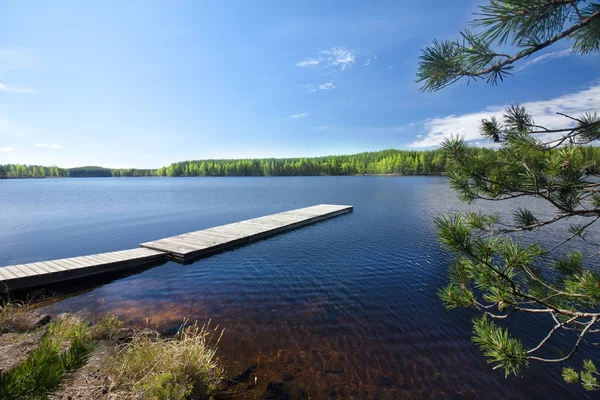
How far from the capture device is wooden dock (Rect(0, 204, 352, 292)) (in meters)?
8.37

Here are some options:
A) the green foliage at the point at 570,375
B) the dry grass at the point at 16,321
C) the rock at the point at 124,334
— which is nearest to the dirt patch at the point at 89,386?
the rock at the point at 124,334

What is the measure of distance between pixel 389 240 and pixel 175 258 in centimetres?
1068

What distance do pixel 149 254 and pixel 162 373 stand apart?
8535 millimetres

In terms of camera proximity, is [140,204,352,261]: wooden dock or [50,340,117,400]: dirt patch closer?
[50,340,117,400]: dirt patch

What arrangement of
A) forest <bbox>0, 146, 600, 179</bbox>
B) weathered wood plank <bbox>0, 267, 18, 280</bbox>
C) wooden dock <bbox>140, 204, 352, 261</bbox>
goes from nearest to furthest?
weathered wood plank <bbox>0, 267, 18, 280</bbox> < wooden dock <bbox>140, 204, 352, 261</bbox> < forest <bbox>0, 146, 600, 179</bbox>

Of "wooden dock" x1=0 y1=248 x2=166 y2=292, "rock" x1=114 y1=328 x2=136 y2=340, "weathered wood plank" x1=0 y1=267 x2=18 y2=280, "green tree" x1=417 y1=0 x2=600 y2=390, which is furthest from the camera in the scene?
"wooden dock" x1=0 y1=248 x2=166 y2=292

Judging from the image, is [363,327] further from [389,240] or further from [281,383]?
[389,240]

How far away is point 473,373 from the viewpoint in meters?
4.95

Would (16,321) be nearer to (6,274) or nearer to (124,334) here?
(124,334)

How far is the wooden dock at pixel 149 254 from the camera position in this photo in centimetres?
837

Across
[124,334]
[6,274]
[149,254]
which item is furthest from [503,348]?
[6,274]

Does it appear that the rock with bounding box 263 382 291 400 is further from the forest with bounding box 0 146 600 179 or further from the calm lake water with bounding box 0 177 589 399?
the forest with bounding box 0 146 600 179

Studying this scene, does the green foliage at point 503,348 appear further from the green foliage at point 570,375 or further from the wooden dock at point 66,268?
the wooden dock at point 66,268

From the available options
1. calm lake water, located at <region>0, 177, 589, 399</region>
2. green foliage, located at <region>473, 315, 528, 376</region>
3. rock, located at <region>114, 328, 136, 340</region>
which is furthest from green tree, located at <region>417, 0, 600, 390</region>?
rock, located at <region>114, 328, 136, 340</region>
